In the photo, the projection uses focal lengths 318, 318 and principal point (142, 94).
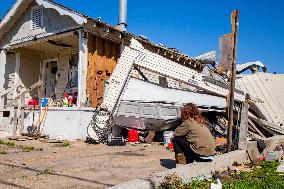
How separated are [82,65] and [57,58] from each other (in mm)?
4454

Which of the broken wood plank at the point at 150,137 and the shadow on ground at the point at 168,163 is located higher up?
the broken wood plank at the point at 150,137

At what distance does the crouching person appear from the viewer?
5.81 m

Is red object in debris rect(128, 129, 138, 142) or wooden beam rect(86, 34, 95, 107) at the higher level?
wooden beam rect(86, 34, 95, 107)

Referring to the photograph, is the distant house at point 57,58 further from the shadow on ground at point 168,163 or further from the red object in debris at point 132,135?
the shadow on ground at point 168,163

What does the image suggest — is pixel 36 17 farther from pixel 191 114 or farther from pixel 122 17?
pixel 191 114

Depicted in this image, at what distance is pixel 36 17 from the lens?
50.5 ft

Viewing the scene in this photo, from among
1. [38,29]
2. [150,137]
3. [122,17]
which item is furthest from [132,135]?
[122,17]

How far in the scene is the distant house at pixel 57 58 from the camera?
12406mm

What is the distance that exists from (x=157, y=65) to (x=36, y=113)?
208 inches

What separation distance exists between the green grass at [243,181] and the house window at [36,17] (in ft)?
39.7

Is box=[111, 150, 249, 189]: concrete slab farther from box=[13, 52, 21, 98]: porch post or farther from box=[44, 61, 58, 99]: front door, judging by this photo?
box=[13, 52, 21, 98]: porch post

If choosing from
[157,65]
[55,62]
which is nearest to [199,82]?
[157,65]

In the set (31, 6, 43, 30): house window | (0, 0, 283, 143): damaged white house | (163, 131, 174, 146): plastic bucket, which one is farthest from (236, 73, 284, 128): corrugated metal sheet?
(31, 6, 43, 30): house window

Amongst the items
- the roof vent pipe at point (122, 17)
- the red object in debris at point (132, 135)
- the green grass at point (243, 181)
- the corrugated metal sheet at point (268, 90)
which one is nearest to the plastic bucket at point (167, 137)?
the red object in debris at point (132, 135)
